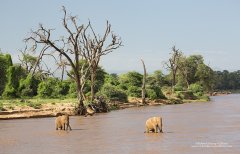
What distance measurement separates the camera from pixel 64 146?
20641 mm

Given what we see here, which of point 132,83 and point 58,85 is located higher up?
point 132,83

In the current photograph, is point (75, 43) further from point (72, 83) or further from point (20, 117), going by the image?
point (72, 83)

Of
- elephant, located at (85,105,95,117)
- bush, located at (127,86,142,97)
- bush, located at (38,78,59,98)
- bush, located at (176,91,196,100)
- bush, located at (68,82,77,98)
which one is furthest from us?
bush, located at (176,91,196,100)

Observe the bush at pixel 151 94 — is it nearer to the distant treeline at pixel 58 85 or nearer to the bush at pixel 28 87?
the distant treeline at pixel 58 85

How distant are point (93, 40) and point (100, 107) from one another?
24.9 feet

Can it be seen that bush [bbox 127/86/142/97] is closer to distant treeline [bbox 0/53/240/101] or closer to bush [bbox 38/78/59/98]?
distant treeline [bbox 0/53/240/101]

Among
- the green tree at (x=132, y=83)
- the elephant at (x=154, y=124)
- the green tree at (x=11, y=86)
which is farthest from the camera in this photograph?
the green tree at (x=132, y=83)

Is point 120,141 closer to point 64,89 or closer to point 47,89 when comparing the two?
point 47,89

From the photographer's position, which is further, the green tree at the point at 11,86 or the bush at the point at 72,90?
the bush at the point at 72,90

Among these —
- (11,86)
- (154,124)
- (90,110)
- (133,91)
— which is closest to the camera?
(154,124)

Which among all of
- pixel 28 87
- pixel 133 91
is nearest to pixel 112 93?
pixel 28 87

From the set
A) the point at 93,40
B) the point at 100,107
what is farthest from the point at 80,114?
the point at 93,40

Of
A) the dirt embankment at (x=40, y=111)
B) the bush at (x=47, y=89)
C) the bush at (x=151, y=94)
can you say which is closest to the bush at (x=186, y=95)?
the bush at (x=151, y=94)

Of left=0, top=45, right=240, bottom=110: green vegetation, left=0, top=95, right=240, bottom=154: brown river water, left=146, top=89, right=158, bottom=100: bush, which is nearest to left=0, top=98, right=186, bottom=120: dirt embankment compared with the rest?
left=0, top=45, right=240, bottom=110: green vegetation
